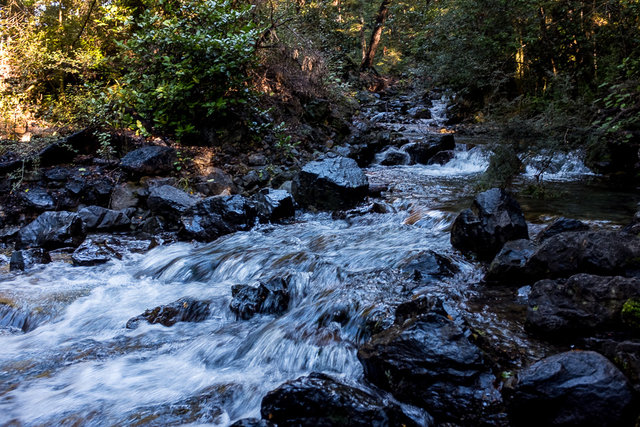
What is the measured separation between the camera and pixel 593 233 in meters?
3.90

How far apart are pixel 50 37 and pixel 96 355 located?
10.7 metres

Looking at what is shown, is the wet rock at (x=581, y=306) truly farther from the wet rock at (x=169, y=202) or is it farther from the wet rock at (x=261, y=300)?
the wet rock at (x=169, y=202)

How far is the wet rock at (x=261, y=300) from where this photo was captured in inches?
178

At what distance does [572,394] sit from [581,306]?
1126 millimetres

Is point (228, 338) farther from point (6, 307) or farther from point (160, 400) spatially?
point (6, 307)

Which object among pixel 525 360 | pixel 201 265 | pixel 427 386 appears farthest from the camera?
pixel 201 265

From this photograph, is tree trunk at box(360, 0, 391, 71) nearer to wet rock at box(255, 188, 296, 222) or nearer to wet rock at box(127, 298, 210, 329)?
wet rock at box(255, 188, 296, 222)

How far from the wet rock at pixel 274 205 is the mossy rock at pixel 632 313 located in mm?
5872

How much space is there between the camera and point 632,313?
2.89 m

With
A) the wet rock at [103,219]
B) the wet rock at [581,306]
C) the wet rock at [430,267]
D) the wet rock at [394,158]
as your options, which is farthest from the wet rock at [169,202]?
the wet rock at [394,158]

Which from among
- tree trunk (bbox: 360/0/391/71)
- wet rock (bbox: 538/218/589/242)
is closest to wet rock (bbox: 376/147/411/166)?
wet rock (bbox: 538/218/589/242)

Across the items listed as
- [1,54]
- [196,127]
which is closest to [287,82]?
[196,127]

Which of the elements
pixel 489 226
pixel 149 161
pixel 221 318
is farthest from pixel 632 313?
pixel 149 161

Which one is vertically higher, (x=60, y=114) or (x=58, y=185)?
(x=60, y=114)
